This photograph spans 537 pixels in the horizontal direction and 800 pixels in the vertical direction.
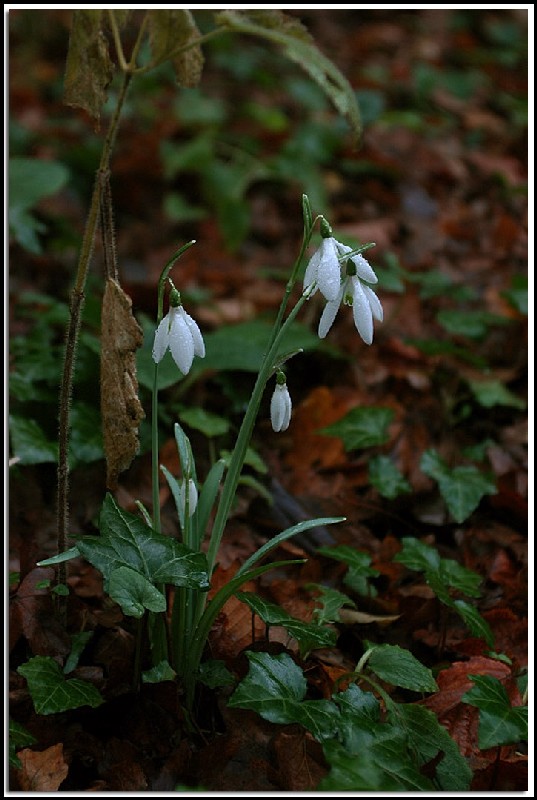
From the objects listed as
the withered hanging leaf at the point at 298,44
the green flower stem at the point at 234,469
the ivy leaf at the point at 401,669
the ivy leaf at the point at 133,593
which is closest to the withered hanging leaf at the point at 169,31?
the withered hanging leaf at the point at 298,44

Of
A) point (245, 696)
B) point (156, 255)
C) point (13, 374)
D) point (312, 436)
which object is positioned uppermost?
point (245, 696)

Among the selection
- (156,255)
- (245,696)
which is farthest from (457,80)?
(245,696)

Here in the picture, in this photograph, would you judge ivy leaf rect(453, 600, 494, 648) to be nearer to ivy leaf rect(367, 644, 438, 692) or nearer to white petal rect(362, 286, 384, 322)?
ivy leaf rect(367, 644, 438, 692)

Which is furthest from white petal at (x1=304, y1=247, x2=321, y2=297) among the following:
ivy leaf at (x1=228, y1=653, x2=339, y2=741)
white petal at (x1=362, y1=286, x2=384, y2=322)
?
ivy leaf at (x1=228, y1=653, x2=339, y2=741)

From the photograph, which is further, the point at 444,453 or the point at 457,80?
the point at 457,80

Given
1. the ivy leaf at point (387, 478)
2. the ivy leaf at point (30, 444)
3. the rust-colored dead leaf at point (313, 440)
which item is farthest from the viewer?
the rust-colored dead leaf at point (313, 440)

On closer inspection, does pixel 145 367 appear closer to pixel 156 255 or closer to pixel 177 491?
pixel 177 491

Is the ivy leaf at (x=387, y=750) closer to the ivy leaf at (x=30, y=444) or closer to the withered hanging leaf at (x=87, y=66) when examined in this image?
the ivy leaf at (x=30, y=444)
